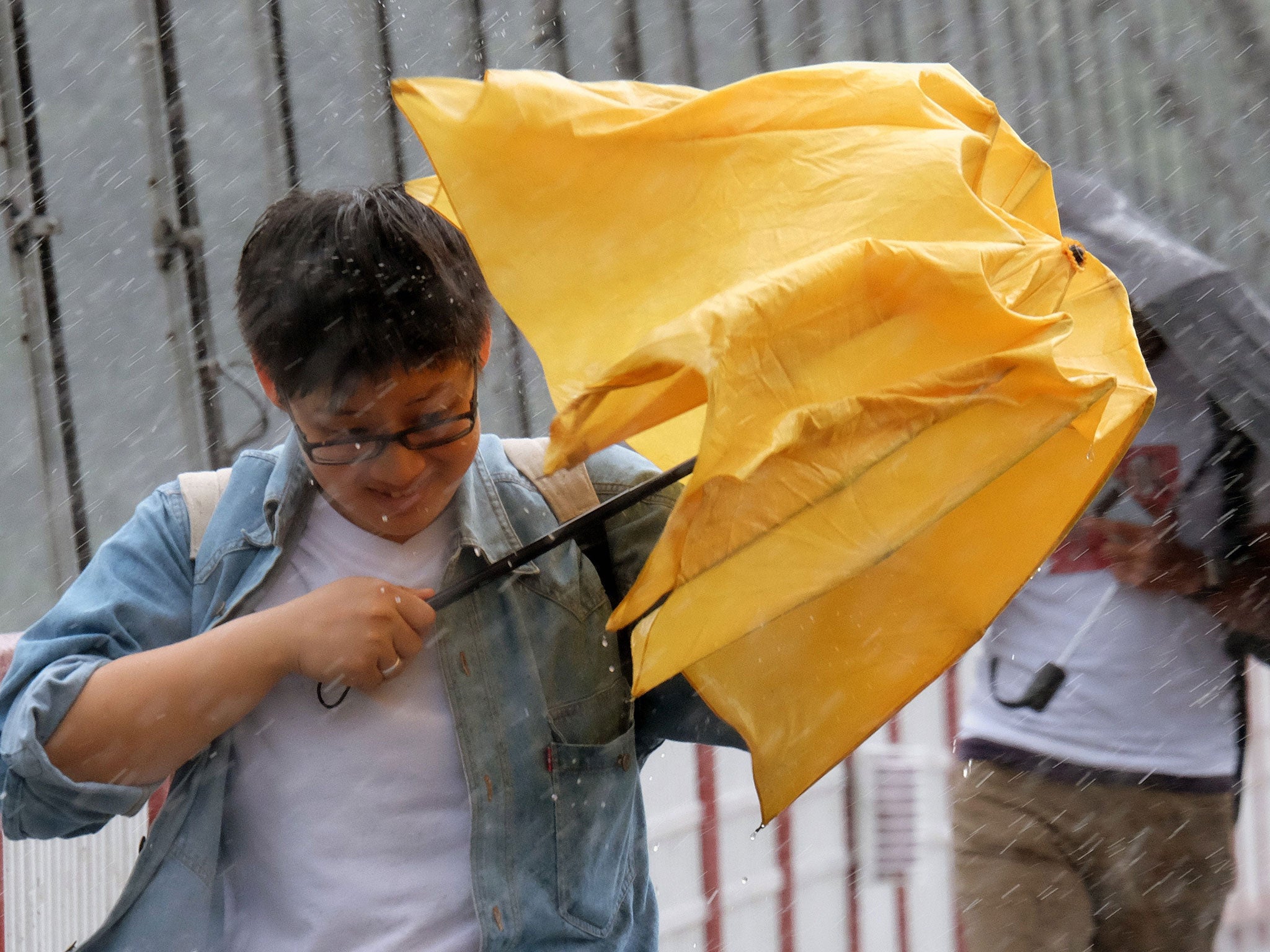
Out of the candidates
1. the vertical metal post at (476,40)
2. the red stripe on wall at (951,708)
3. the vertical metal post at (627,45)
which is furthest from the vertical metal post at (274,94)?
the red stripe on wall at (951,708)

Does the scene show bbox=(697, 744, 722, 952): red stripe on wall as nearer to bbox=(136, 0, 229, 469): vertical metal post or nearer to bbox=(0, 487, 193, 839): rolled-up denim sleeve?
bbox=(136, 0, 229, 469): vertical metal post

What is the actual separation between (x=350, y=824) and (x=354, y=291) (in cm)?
55

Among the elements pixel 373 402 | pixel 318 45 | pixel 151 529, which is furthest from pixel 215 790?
pixel 318 45

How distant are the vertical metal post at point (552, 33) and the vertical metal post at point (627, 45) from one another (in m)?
0.11

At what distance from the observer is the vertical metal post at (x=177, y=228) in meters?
2.56

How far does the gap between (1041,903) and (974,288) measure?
1433 mm

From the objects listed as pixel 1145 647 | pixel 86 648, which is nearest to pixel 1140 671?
pixel 1145 647

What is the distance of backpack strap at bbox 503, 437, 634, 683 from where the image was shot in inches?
53.2

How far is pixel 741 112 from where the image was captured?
1257 mm

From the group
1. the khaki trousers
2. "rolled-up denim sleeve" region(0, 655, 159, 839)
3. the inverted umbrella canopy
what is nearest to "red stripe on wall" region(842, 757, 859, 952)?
the khaki trousers

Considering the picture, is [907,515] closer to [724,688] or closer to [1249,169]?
[724,688]

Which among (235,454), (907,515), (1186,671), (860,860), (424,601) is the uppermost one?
(907,515)

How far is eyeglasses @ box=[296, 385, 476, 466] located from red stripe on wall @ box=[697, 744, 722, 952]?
215cm

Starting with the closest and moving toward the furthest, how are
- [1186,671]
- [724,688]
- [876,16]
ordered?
[724,688], [1186,671], [876,16]
